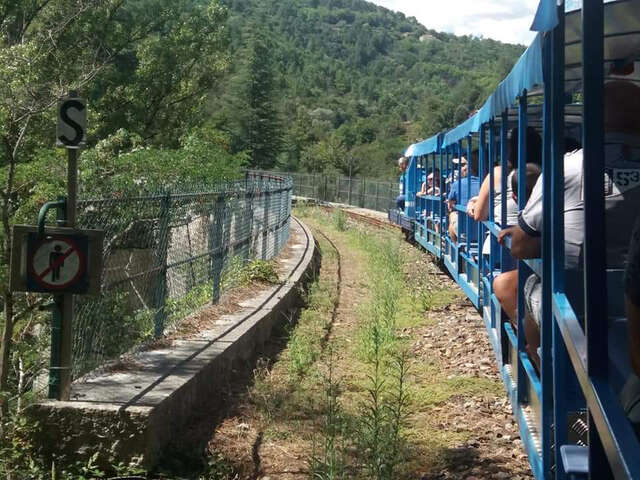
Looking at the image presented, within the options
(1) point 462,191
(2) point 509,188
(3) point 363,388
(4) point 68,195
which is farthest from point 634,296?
(1) point 462,191

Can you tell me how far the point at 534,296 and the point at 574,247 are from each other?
489mm

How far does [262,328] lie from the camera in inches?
347

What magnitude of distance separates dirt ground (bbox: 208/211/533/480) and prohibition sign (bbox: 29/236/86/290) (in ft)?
4.86

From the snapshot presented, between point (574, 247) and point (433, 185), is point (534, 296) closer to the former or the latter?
point (574, 247)

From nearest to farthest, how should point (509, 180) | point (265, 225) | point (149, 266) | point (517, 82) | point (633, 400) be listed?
point (633, 400) → point (517, 82) → point (509, 180) → point (149, 266) → point (265, 225)

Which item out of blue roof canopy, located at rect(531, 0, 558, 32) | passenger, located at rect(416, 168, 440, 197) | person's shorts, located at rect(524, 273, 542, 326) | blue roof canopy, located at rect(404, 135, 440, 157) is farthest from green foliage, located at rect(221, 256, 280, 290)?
blue roof canopy, located at rect(531, 0, 558, 32)

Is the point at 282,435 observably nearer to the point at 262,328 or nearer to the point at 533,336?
the point at 533,336

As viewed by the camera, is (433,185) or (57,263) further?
(433,185)

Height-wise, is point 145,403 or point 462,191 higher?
point 462,191

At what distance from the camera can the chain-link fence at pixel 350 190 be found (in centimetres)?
4425

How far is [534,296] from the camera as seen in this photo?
421 cm

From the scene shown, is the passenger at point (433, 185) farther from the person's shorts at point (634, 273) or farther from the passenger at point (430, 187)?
the person's shorts at point (634, 273)

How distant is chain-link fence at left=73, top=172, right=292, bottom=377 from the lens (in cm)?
638

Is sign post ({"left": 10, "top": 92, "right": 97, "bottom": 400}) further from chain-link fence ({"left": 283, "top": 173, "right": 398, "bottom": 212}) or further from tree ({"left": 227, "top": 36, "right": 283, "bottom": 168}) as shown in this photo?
tree ({"left": 227, "top": 36, "right": 283, "bottom": 168})
